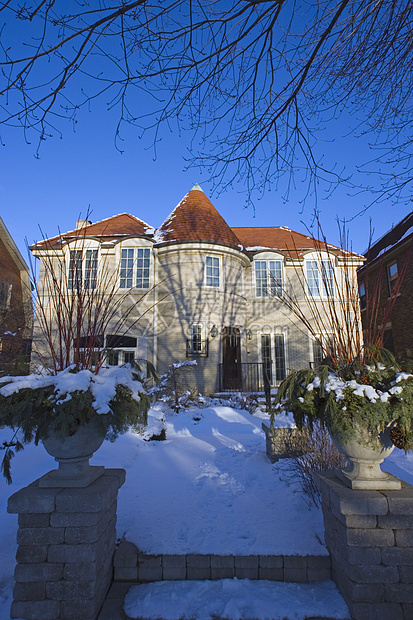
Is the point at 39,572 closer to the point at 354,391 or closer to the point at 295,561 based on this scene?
the point at 295,561

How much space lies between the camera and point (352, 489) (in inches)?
109

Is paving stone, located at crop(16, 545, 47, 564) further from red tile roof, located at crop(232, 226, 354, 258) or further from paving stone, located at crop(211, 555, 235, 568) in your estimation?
red tile roof, located at crop(232, 226, 354, 258)

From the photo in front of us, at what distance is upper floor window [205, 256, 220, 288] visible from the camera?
13984mm

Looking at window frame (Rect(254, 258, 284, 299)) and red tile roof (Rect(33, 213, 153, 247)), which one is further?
window frame (Rect(254, 258, 284, 299))

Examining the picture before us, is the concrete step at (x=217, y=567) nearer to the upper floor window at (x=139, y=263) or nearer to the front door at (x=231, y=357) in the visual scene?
the front door at (x=231, y=357)

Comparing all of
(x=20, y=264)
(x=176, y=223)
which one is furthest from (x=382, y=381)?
(x=20, y=264)

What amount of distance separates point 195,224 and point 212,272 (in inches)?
86.1

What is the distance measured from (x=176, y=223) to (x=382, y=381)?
12909 millimetres

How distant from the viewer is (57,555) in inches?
101

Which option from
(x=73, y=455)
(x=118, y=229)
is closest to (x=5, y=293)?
(x=118, y=229)

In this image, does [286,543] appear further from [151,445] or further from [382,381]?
[151,445]

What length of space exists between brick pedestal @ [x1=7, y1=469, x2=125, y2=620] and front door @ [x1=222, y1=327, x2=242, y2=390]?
1096cm

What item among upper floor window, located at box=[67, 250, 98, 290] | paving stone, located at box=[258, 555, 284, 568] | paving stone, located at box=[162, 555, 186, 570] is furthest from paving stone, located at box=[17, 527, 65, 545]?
upper floor window, located at box=[67, 250, 98, 290]

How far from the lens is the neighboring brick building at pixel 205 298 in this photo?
13406 mm
